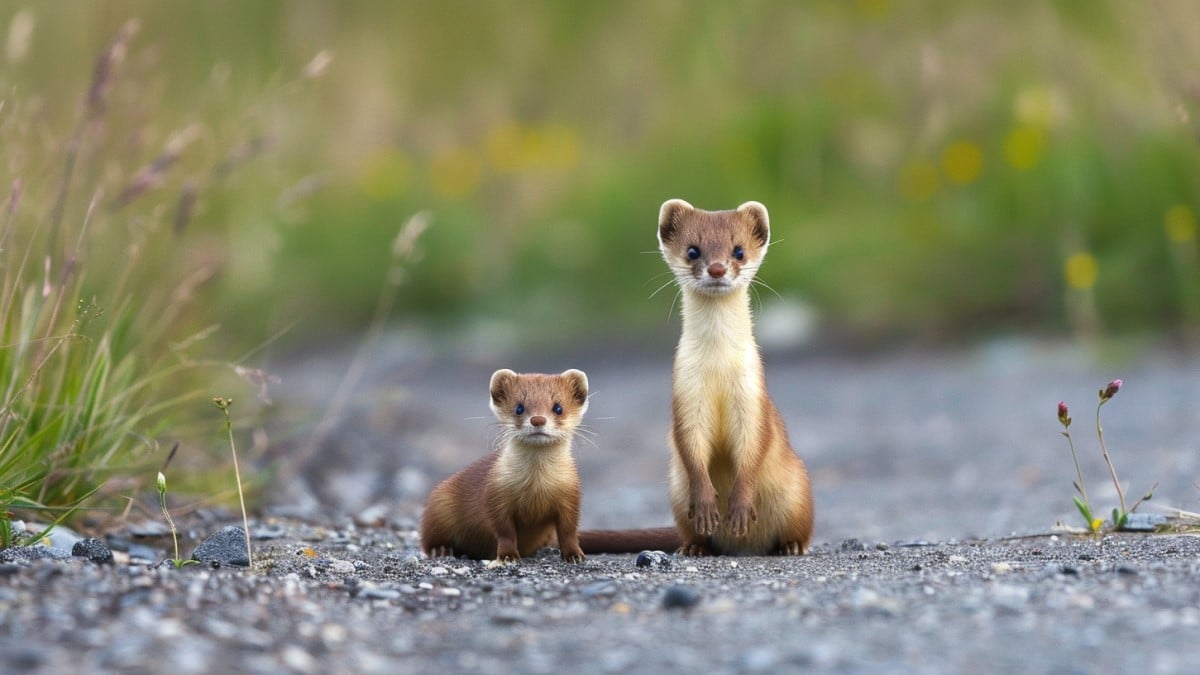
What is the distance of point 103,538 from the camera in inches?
191

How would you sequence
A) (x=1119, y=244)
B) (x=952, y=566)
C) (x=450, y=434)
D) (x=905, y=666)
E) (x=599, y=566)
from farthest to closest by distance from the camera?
1. (x=1119, y=244)
2. (x=450, y=434)
3. (x=599, y=566)
4. (x=952, y=566)
5. (x=905, y=666)

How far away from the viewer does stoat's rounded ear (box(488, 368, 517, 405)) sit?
4613 millimetres

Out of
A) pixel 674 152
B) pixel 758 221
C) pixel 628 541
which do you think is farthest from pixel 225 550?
pixel 674 152

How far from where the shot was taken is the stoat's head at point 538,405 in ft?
14.7

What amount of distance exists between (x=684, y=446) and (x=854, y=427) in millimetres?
4461

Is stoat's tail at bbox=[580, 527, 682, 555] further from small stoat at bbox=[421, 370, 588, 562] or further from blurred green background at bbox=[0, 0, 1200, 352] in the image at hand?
blurred green background at bbox=[0, 0, 1200, 352]

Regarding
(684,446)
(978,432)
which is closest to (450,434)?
(978,432)

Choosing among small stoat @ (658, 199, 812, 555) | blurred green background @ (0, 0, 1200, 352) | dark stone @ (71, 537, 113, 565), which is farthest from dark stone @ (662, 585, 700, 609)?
blurred green background @ (0, 0, 1200, 352)

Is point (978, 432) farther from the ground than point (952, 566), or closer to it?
farther from the ground

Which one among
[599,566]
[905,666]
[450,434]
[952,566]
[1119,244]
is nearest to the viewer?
[905,666]

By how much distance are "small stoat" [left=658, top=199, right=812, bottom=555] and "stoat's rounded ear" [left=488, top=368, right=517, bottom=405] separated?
0.55m

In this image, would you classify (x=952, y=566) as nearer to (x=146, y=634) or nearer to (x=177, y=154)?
(x=146, y=634)

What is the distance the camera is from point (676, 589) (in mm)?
3467

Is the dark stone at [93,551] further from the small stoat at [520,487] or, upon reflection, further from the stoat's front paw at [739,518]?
the stoat's front paw at [739,518]
